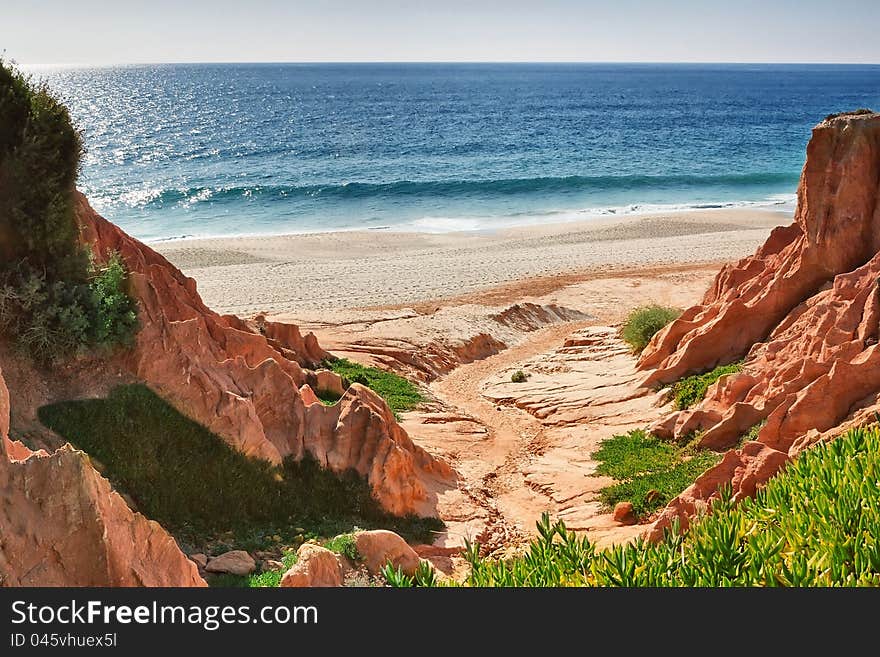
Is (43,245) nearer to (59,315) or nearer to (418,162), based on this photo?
(59,315)

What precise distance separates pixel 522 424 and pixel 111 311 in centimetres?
1309

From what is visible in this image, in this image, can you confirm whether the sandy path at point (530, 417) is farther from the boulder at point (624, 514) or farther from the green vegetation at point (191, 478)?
the green vegetation at point (191, 478)

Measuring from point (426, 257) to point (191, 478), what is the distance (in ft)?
120

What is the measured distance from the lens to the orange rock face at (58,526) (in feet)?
27.6

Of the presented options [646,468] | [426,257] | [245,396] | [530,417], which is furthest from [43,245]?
[426,257]

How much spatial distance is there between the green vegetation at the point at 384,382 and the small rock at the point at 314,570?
40.5 ft

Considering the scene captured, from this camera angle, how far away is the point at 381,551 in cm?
1253

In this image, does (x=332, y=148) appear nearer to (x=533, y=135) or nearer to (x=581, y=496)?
(x=533, y=135)

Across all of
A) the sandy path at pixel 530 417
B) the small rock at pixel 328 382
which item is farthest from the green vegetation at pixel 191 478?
the small rock at pixel 328 382

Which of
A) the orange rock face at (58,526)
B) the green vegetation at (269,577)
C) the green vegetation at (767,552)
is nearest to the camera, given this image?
the green vegetation at (767,552)

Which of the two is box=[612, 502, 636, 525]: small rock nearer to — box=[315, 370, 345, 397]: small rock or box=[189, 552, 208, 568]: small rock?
box=[315, 370, 345, 397]: small rock

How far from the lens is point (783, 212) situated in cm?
6438

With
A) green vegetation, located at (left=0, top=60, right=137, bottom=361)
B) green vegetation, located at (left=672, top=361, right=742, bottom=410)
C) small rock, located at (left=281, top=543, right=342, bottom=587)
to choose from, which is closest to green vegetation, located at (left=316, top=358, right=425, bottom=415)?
green vegetation, located at (left=672, top=361, right=742, bottom=410)

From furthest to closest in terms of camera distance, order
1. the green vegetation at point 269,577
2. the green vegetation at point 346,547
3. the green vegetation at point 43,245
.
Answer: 1. the green vegetation at point 43,245
2. the green vegetation at point 346,547
3. the green vegetation at point 269,577
